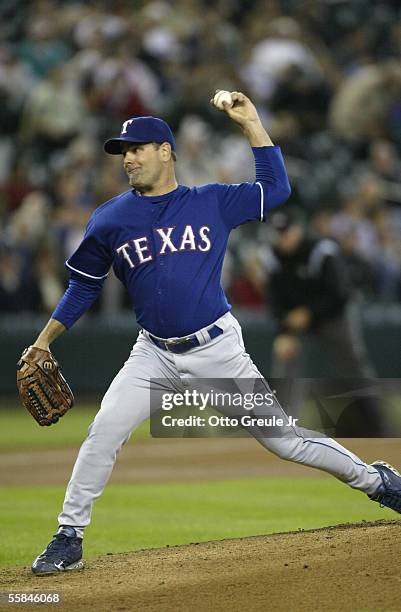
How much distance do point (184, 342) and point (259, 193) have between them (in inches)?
31.0

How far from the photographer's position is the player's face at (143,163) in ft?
17.7

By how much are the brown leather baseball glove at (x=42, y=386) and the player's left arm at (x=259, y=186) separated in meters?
1.11

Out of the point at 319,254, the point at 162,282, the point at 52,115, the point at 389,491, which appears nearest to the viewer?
the point at 162,282

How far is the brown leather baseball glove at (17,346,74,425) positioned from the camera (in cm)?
548

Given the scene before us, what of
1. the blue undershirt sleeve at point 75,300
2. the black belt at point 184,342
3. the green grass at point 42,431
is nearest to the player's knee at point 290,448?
the black belt at point 184,342

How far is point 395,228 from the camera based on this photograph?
14.0m

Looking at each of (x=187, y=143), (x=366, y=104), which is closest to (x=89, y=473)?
(x=187, y=143)

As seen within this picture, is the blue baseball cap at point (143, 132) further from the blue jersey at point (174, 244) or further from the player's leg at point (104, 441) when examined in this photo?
the player's leg at point (104, 441)

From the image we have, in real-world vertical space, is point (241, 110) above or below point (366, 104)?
below

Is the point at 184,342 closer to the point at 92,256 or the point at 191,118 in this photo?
the point at 92,256

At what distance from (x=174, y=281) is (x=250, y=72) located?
10343mm

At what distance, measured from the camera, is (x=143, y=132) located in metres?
5.40

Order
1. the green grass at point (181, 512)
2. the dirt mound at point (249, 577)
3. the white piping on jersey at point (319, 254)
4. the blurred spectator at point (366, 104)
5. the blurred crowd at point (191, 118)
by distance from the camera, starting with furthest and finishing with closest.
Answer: the blurred spectator at point (366, 104) < the blurred crowd at point (191, 118) < the white piping on jersey at point (319, 254) < the green grass at point (181, 512) < the dirt mound at point (249, 577)

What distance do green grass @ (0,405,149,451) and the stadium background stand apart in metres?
0.04
